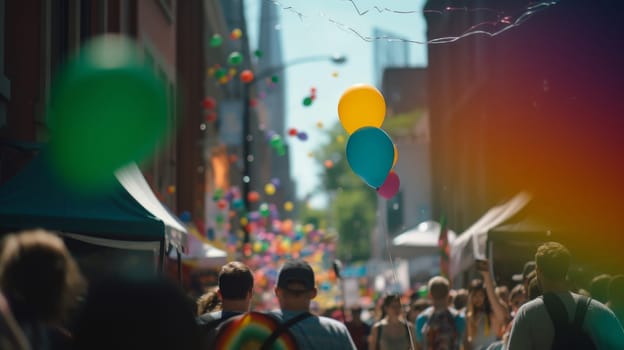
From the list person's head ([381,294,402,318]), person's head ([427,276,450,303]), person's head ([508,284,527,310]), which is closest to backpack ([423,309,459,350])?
person's head ([427,276,450,303])

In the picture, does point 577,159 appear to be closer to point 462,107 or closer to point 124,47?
point 124,47

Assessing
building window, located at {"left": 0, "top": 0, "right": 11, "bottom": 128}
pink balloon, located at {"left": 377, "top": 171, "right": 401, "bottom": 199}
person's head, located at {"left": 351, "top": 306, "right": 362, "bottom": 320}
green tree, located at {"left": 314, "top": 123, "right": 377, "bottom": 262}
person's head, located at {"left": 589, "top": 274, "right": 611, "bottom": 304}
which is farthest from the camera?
green tree, located at {"left": 314, "top": 123, "right": 377, "bottom": 262}

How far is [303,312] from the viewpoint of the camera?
519 cm

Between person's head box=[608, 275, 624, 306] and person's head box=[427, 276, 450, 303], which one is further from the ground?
person's head box=[608, 275, 624, 306]

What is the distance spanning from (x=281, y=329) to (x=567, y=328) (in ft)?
5.58

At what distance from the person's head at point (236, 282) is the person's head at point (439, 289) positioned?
5034 mm

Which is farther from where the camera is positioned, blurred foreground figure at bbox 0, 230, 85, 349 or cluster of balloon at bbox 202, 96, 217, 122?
cluster of balloon at bbox 202, 96, 217, 122

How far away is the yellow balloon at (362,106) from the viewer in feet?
29.6

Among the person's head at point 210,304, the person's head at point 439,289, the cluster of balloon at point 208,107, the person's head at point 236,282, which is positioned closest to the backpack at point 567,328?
the person's head at point 236,282

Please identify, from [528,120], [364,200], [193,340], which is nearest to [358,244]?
[364,200]

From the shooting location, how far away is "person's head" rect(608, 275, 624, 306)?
778 centimetres

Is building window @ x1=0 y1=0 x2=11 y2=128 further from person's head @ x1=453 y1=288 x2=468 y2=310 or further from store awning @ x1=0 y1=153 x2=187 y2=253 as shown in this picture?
person's head @ x1=453 y1=288 x2=468 y2=310

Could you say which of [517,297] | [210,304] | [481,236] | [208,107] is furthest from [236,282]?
[208,107]

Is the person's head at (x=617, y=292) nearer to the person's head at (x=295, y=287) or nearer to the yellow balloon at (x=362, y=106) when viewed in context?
the yellow balloon at (x=362, y=106)
